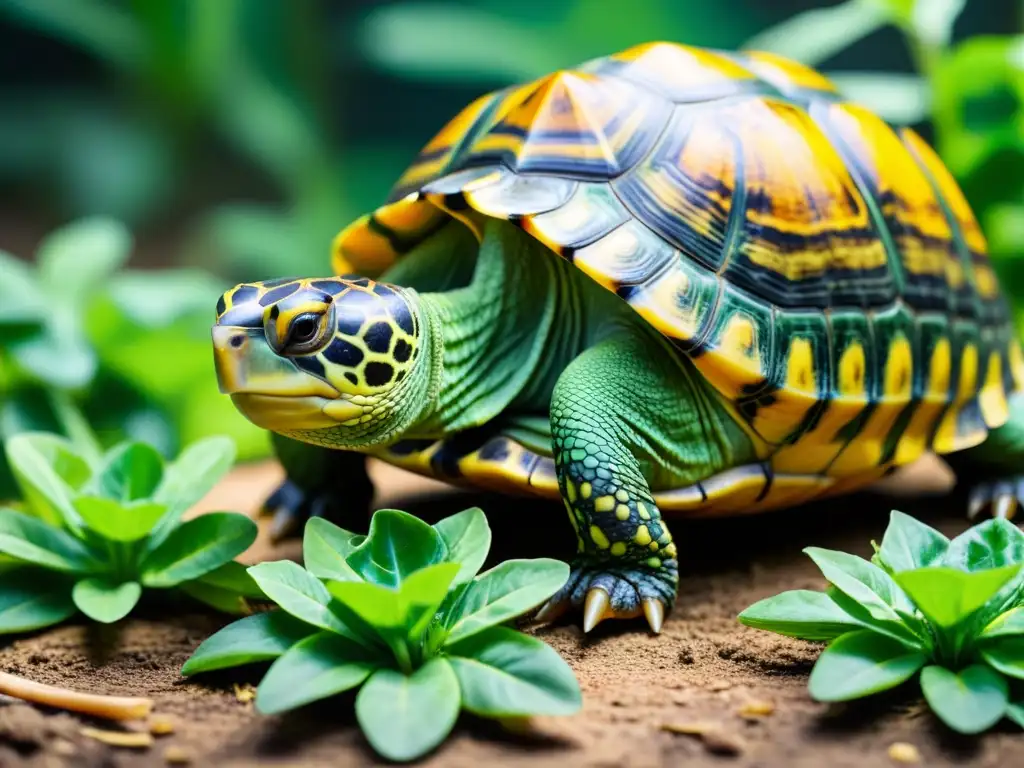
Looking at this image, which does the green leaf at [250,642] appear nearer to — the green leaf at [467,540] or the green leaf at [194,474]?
the green leaf at [467,540]

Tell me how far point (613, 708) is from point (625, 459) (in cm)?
52

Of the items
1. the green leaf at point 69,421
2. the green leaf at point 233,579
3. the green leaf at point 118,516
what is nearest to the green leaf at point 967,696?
the green leaf at point 233,579

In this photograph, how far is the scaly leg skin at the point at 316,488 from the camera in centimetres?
237

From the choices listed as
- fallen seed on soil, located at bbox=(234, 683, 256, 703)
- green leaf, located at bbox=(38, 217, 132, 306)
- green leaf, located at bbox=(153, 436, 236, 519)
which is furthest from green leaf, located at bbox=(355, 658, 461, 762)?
green leaf, located at bbox=(38, 217, 132, 306)

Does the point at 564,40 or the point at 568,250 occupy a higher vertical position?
the point at 564,40

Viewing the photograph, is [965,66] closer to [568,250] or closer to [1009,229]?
[1009,229]

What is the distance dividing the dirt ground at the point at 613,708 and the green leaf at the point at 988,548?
0.24 meters

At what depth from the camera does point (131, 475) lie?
80.6 inches

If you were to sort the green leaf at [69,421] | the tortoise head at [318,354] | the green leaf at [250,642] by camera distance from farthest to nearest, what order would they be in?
the green leaf at [69,421] → the tortoise head at [318,354] → the green leaf at [250,642]

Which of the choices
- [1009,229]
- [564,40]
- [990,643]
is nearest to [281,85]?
[564,40]

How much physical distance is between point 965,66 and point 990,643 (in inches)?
115

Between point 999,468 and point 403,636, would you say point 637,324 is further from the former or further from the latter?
point 999,468

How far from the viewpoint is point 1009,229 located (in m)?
3.50

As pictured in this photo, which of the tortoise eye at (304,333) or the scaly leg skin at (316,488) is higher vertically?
the tortoise eye at (304,333)
